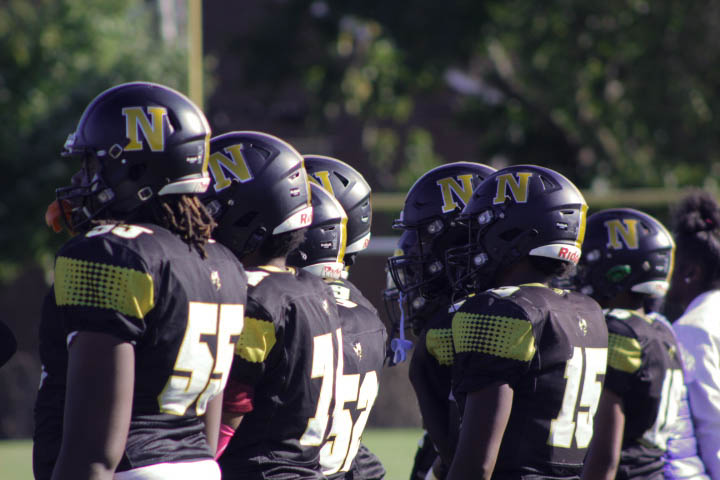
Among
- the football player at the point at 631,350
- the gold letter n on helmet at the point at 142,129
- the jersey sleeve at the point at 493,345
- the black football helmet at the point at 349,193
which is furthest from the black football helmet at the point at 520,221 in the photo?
the gold letter n on helmet at the point at 142,129

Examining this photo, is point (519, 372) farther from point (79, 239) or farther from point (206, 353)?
point (79, 239)

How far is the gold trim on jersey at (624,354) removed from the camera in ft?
13.5

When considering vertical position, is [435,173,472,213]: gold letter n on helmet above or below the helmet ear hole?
above

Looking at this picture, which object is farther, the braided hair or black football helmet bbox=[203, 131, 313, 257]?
the braided hair

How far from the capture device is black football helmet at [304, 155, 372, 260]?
4.77m

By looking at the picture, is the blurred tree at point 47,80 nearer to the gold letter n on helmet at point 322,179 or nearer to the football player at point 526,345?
the gold letter n on helmet at point 322,179

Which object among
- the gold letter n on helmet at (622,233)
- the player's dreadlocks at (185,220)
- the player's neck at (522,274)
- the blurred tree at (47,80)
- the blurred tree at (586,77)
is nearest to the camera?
the player's dreadlocks at (185,220)

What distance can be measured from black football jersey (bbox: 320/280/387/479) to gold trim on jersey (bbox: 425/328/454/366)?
29 centimetres

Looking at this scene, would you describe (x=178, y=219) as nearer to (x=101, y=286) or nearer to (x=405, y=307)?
(x=101, y=286)

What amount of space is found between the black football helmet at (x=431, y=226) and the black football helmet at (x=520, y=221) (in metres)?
0.48

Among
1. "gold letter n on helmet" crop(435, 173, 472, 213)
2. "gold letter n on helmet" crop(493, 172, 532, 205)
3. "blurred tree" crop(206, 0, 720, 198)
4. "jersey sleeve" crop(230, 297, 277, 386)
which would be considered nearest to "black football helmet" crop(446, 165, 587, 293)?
"gold letter n on helmet" crop(493, 172, 532, 205)

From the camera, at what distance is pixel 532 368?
321 centimetres

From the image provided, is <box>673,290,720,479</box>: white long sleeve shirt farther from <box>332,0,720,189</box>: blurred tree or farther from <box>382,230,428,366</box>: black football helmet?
<box>332,0,720,189</box>: blurred tree

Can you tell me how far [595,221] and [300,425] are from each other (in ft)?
7.18
